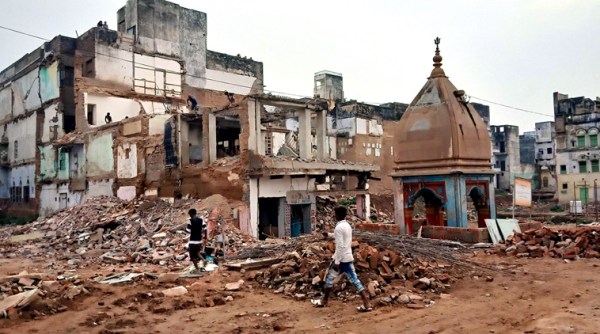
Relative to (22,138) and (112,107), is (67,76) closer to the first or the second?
(112,107)

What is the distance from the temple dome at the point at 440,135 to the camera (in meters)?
13.5

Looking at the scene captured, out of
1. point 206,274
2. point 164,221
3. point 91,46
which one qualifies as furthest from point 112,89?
point 206,274

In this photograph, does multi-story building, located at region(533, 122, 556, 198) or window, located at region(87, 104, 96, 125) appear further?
multi-story building, located at region(533, 122, 556, 198)

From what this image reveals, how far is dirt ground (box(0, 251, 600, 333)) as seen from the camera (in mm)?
6984

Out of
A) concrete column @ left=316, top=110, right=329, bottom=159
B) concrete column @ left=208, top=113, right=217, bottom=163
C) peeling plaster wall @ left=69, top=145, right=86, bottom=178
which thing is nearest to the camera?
concrete column @ left=208, top=113, right=217, bottom=163

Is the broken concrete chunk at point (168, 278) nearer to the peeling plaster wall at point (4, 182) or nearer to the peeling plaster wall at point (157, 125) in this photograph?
the peeling plaster wall at point (157, 125)

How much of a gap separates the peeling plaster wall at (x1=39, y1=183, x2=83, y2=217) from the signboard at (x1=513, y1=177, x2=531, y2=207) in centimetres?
2320

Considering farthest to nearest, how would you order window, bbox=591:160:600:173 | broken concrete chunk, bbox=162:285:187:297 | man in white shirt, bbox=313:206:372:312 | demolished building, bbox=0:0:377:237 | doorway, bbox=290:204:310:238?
window, bbox=591:160:600:173
doorway, bbox=290:204:310:238
demolished building, bbox=0:0:377:237
broken concrete chunk, bbox=162:285:187:297
man in white shirt, bbox=313:206:372:312

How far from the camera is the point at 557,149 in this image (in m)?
45.0

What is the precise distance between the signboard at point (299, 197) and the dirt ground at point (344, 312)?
10.3 m

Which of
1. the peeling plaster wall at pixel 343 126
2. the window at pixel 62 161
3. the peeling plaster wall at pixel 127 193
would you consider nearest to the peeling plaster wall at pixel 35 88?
the window at pixel 62 161

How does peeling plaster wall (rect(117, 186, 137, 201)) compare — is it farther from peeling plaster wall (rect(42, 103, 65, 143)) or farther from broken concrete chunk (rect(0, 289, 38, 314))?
broken concrete chunk (rect(0, 289, 38, 314))

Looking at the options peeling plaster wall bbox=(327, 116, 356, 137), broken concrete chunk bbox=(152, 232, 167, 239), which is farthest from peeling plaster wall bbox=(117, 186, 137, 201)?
peeling plaster wall bbox=(327, 116, 356, 137)

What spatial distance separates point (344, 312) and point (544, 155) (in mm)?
60994
